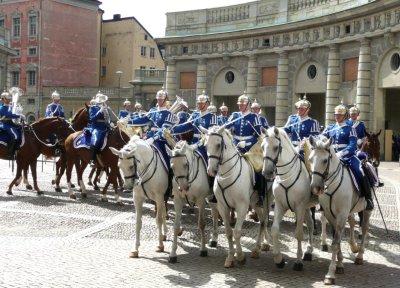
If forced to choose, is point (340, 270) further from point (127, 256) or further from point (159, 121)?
point (159, 121)

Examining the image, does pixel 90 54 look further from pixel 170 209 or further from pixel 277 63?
pixel 170 209

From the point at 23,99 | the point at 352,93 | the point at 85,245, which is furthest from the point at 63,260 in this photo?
the point at 23,99

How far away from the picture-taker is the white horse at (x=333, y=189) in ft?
32.9

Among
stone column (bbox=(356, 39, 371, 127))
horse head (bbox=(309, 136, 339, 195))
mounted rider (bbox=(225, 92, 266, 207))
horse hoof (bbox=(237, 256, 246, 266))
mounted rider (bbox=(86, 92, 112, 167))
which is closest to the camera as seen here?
horse head (bbox=(309, 136, 339, 195))

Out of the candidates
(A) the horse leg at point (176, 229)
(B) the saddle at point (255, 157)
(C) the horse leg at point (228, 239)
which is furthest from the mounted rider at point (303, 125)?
(A) the horse leg at point (176, 229)

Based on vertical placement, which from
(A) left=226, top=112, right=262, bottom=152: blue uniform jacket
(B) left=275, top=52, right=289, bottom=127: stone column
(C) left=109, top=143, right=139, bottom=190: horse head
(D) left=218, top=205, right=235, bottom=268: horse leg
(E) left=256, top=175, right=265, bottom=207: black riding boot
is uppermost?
(B) left=275, top=52, right=289, bottom=127: stone column

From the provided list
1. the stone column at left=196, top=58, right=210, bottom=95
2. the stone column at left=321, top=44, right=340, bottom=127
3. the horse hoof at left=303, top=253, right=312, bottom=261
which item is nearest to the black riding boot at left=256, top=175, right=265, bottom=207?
the horse hoof at left=303, top=253, right=312, bottom=261

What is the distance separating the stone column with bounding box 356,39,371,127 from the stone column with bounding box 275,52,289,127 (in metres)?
6.89

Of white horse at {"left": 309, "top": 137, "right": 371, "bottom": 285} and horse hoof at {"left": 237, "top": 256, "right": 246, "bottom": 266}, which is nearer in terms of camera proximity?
white horse at {"left": 309, "top": 137, "right": 371, "bottom": 285}

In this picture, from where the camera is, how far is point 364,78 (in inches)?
1345

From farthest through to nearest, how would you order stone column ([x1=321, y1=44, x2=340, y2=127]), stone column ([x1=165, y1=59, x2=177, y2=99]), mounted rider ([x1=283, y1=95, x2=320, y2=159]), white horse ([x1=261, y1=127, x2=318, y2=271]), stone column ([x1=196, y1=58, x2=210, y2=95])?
stone column ([x1=165, y1=59, x2=177, y2=99]) < stone column ([x1=196, y1=58, x2=210, y2=95]) < stone column ([x1=321, y1=44, x2=340, y2=127]) < mounted rider ([x1=283, y1=95, x2=320, y2=159]) < white horse ([x1=261, y1=127, x2=318, y2=271])

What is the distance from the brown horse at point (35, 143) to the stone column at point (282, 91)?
2208 cm

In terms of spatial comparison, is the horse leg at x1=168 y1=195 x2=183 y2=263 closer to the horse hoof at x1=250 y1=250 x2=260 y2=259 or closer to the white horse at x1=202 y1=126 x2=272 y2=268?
the white horse at x1=202 y1=126 x2=272 y2=268

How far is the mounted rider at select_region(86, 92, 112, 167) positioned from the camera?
18.6m
